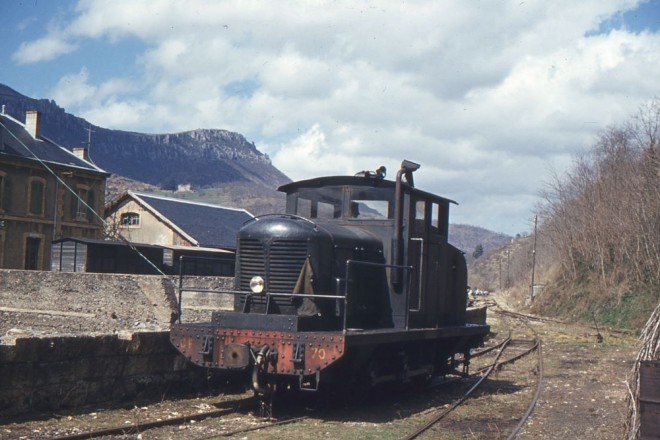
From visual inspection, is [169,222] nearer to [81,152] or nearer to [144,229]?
[144,229]

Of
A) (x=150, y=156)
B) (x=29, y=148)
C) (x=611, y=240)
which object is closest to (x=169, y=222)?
(x=29, y=148)

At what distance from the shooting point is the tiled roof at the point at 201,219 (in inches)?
1683

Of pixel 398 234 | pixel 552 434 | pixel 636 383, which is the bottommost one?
pixel 552 434

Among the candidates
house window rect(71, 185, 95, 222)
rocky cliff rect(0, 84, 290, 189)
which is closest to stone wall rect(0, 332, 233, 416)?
house window rect(71, 185, 95, 222)

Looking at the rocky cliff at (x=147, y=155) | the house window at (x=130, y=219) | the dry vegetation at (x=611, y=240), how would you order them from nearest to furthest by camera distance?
1. the dry vegetation at (x=611, y=240)
2. the house window at (x=130, y=219)
3. the rocky cliff at (x=147, y=155)

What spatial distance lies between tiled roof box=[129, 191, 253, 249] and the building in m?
3.84

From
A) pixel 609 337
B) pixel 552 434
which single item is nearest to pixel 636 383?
pixel 552 434

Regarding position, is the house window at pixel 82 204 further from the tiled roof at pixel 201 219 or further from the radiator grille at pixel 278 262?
the radiator grille at pixel 278 262

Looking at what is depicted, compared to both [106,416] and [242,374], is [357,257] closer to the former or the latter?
[242,374]

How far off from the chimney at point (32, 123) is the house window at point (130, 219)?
7.57 m

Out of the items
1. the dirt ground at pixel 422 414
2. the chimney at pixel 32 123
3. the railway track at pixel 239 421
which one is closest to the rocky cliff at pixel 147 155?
the chimney at pixel 32 123

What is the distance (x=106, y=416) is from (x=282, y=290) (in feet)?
8.09

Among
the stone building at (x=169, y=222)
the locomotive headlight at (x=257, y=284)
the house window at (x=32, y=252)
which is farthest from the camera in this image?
the stone building at (x=169, y=222)

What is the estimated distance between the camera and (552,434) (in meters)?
8.71
